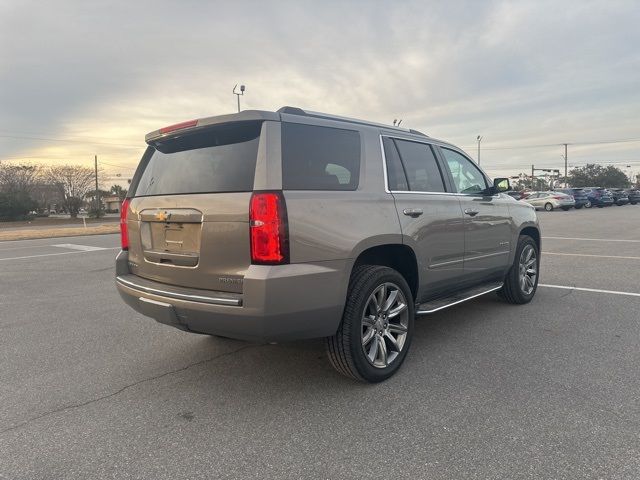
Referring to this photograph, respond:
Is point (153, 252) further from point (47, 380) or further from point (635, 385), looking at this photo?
point (635, 385)

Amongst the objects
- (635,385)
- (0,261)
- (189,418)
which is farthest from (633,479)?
(0,261)

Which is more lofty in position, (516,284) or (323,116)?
(323,116)

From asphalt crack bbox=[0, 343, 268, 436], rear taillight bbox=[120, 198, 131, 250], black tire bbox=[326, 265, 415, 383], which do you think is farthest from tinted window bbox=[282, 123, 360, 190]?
asphalt crack bbox=[0, 343, 268, 436]

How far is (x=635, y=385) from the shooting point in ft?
11.0

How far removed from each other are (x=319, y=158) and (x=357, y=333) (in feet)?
4.17

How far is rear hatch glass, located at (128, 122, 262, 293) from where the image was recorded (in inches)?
118

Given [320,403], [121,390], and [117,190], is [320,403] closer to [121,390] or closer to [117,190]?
[121,390]

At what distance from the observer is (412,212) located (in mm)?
3832

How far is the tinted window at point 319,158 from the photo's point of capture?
3088 mm

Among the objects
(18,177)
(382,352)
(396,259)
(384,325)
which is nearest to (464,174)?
(396,259)

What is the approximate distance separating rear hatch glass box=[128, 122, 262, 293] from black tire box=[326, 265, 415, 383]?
0.82 meters

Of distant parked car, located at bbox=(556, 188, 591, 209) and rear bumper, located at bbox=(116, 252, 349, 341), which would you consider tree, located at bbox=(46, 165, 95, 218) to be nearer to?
distant parked car, located at bbox=(556, 188, 591, 209)

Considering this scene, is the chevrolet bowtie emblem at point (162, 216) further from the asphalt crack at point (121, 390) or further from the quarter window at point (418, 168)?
the quarter window at point (418, 168)

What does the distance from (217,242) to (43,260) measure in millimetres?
9916
